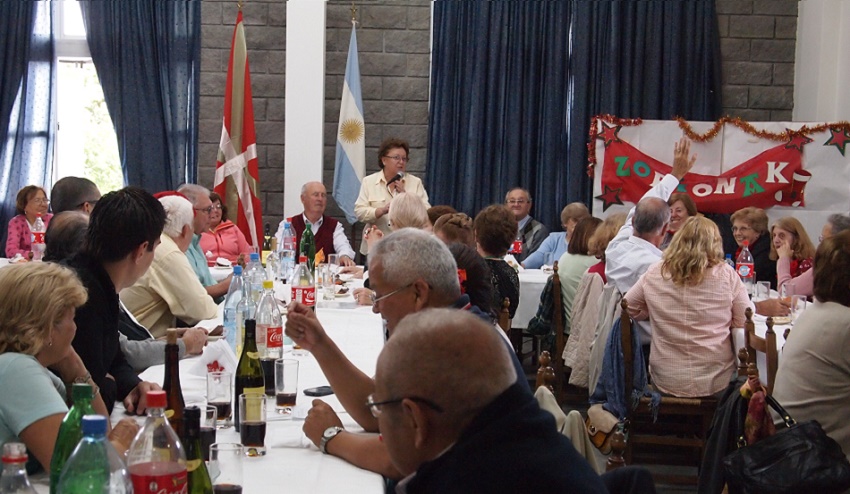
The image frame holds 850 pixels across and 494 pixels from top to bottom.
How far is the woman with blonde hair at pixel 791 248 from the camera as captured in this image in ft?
17.8

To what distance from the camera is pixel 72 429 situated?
1482 mm

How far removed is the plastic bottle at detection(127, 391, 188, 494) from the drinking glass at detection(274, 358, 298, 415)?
2.93 ft

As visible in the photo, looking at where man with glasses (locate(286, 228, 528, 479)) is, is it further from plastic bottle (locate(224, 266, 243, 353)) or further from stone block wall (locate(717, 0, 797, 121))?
stone block wall (locate(717, 0, 797, 121))

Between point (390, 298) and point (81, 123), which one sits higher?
point (81, 123)

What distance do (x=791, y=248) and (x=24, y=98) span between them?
5.88m

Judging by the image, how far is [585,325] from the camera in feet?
14.9

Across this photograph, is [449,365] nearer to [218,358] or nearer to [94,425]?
[94,425]

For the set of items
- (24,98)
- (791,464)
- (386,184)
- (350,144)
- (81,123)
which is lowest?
(791,464)

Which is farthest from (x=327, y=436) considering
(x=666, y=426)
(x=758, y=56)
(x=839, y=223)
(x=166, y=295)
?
(x=758, y=56)

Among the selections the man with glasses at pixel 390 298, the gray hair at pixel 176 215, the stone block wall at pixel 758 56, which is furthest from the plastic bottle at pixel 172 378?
the stone block wall at pixel 758 56

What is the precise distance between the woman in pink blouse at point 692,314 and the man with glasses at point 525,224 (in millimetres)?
3167

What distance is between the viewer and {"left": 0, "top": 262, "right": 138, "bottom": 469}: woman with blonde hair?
5.43 ft

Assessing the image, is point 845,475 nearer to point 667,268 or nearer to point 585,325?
point 667,268

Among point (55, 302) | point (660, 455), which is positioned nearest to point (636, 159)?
point (660, 455)
